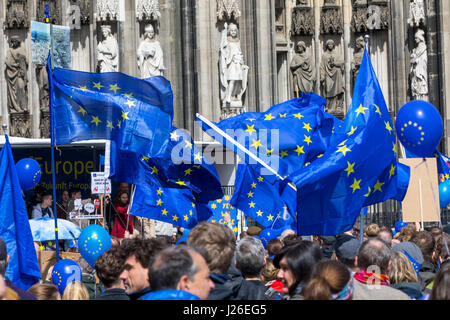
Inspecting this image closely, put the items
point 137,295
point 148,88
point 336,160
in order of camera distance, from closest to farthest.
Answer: point 137,295 < point 336,160 < point 148,88

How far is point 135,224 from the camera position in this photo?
13547 mm

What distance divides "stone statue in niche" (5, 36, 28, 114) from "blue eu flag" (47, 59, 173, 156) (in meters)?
8.58

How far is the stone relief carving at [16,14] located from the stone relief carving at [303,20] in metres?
5.75

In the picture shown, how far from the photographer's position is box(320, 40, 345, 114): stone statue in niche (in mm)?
19281

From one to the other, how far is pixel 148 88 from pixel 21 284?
334 cm

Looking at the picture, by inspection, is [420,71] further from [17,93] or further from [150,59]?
[17,93]

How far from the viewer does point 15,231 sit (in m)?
8.24

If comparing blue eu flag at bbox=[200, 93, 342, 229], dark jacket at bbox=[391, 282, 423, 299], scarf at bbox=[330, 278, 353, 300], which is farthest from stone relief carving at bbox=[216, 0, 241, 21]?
scarf at bbox=[330, 278, 353, 300]

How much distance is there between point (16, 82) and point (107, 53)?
2012 mm

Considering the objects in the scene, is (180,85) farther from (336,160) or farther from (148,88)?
(336,160)

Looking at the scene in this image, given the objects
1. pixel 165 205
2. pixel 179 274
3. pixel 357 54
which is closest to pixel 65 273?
pixel 179 274

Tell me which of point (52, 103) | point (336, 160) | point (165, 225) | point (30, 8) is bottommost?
point (165, 225)

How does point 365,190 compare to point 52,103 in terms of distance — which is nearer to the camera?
point 365,190
